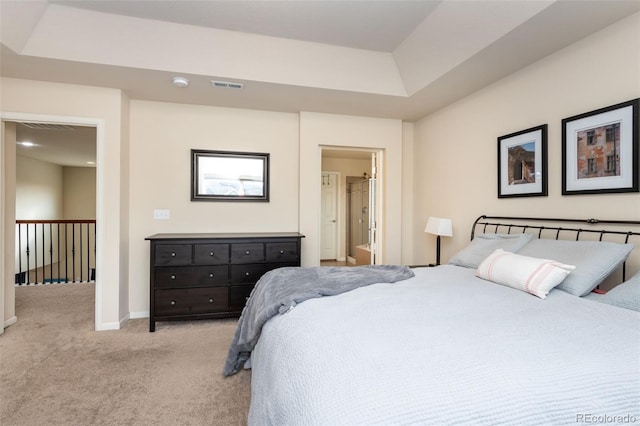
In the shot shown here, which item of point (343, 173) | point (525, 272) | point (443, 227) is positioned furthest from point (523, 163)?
point (343, 173)

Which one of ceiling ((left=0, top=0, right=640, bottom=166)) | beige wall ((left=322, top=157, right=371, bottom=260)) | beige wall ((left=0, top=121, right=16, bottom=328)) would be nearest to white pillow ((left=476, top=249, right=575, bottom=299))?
ceiling ((left=0, top=0, right=640, bottom=166))

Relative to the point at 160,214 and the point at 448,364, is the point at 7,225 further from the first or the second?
the point at 448,364

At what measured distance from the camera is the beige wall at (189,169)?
3.45 m

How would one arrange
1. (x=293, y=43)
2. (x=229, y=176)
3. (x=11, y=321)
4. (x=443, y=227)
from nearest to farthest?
1. (x=293, y=43)
2. (x=11, y=321)
3. (x=443, y=227)
4. (x=229, y=176)

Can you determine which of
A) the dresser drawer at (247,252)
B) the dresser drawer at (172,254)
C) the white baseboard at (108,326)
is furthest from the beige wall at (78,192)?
the dresser drawer at (247,252)

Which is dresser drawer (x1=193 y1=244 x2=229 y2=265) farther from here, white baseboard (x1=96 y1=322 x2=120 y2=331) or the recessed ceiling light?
the recessed ceiling light

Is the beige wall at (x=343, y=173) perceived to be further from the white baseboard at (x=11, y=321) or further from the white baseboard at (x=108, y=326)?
the white baseboard at (x=11, y=321)

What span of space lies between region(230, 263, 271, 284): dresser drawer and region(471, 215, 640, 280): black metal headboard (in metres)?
2.21

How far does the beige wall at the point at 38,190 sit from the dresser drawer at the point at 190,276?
6.09m

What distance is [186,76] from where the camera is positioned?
110 inches

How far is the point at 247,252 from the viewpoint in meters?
3.23

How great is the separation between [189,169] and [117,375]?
84.4 inches

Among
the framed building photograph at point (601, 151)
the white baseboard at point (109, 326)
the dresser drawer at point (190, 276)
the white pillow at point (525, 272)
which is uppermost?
the framed building photograph at point (601, 151)

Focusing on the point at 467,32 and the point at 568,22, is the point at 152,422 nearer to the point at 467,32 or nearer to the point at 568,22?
the point at 467,32
